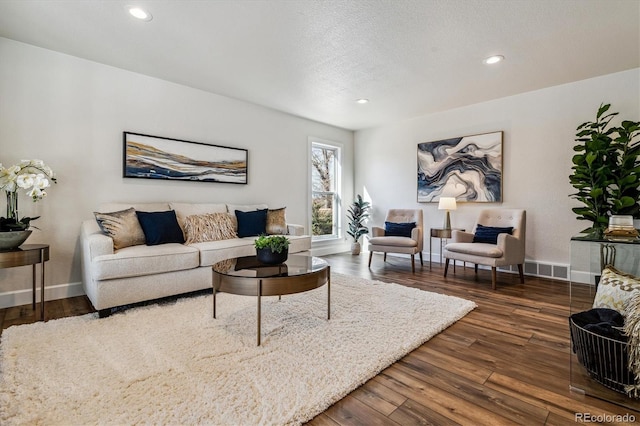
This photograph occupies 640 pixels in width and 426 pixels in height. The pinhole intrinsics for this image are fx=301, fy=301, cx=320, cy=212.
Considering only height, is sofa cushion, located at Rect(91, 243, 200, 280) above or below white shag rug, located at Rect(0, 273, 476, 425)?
above

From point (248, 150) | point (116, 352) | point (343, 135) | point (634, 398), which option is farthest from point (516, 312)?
point (343, 135)

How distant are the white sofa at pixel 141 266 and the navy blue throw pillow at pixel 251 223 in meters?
0.43

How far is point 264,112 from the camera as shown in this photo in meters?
4.78

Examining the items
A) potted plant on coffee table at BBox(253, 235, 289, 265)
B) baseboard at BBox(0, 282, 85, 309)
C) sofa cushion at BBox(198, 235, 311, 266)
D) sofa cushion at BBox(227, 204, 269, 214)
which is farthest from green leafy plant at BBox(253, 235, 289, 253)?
baseboard at BBox(0, 282, 85, 309)

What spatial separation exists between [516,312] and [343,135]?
4416mm

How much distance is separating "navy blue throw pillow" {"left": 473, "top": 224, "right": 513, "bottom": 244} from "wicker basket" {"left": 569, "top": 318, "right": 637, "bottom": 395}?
250 cm

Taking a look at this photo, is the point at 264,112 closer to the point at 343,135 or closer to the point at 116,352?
the point at 343,135

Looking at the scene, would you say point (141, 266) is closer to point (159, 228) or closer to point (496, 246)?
point (159, 228)

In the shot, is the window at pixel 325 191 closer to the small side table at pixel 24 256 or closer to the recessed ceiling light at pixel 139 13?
the recessed ceiling light at pixel 139 13

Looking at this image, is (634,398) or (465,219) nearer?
(634,398)

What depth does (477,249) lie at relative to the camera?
11.9 feet

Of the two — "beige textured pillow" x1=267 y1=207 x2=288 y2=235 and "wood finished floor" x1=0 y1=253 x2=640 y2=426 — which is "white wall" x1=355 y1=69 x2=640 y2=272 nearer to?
"wood finished floor" x1=0 y1=253 x2=640 y2=426

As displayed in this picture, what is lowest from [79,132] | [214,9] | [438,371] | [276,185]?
[438,371]

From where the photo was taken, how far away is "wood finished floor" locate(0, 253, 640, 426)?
4.52ft
